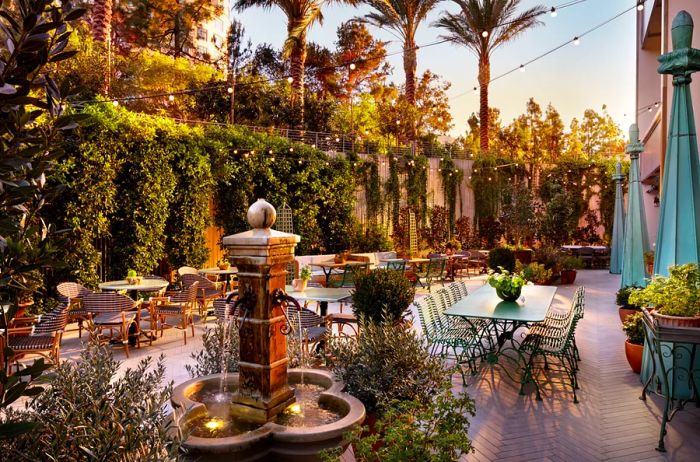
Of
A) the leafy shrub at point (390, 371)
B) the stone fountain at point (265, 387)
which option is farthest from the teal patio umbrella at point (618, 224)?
the stone fountain at point (265, 387)

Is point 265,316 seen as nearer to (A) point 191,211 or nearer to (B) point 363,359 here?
(B) point 363,359

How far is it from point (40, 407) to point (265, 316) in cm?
109

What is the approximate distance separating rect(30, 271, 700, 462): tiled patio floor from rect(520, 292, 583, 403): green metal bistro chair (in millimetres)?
180

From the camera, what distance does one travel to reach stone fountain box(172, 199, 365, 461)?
2.35 meters

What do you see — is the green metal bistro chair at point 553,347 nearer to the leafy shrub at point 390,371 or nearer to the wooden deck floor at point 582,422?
the wooden deck floor at point 582,422

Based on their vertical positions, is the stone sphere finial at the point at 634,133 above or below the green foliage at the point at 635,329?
above

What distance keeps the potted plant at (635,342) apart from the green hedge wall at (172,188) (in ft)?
24.0

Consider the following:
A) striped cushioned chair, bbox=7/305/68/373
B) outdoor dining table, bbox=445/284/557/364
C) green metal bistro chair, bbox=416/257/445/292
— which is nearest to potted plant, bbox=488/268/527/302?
outdoor dining table, bbox=445/284/557/364

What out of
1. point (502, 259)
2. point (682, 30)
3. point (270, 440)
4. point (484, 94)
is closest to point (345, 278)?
point (502, 259)

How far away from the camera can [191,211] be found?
1041 cm

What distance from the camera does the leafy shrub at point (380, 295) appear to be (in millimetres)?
5297

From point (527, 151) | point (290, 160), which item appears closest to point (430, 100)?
point (527, 151)

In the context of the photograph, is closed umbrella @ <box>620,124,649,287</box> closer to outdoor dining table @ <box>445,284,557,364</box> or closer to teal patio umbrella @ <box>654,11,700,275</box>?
outdoor dining table @ <box>445,284,557,364</box>

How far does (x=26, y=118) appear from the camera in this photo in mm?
1142
